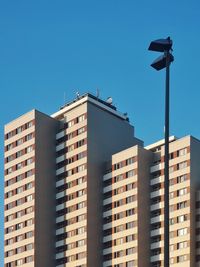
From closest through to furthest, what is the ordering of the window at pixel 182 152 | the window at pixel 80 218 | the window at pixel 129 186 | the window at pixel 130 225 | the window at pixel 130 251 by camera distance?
the window at pixel 182 152, the window at pixel 130 251, the window at pixel 130 225, the window at pixel 129 186, the window at pixel 80 218

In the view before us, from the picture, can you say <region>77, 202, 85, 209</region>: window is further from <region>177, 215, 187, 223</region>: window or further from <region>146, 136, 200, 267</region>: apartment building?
<region>177, 215, 187, 223</region>: window

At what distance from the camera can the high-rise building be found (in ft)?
391

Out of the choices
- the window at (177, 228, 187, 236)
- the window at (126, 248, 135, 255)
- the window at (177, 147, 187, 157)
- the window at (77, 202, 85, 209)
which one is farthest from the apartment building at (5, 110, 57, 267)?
the window at (177, 147, 187, 157)

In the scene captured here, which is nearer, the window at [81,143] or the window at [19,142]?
the window at [81,143]

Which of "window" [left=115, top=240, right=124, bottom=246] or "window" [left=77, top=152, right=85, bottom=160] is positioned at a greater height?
"window" [left=77, top=152, right=85, bottom=160]

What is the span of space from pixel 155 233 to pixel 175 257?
725cm

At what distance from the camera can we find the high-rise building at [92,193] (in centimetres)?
11931

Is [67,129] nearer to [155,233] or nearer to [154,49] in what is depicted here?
[155,233]

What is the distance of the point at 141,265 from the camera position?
12000cm

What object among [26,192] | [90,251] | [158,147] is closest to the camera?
[90,251]

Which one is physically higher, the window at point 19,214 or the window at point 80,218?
the window at point 19,214

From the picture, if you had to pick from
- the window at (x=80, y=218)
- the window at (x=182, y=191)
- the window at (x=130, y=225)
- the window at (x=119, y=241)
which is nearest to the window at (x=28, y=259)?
the window at (x=80, y=218)

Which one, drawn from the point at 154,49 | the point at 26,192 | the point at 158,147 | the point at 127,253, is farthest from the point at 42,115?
the point at 154,49

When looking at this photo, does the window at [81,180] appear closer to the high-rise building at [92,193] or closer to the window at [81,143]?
the high-rise building at [92,193]
